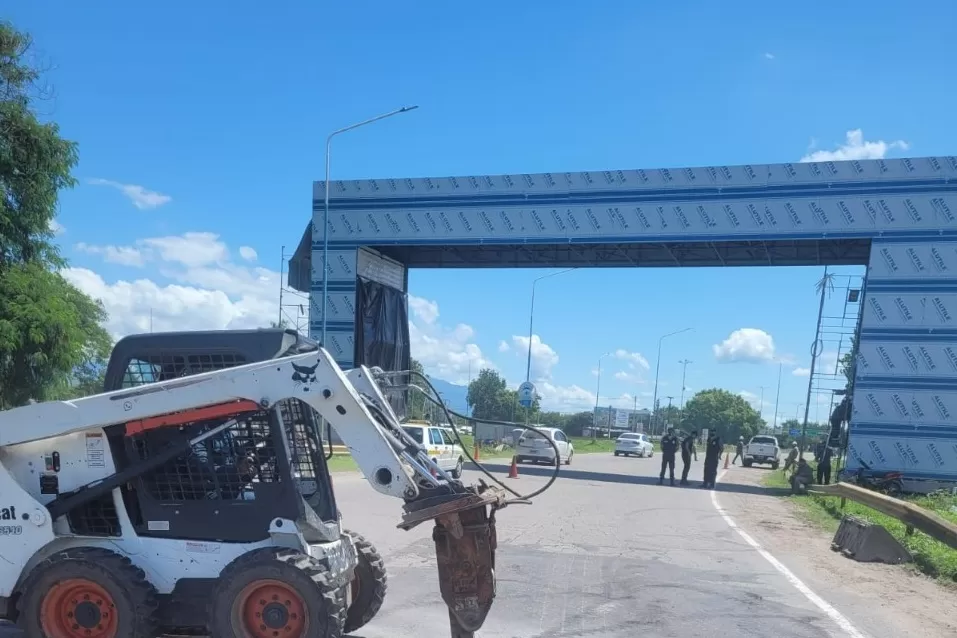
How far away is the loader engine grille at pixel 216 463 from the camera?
5656 mm

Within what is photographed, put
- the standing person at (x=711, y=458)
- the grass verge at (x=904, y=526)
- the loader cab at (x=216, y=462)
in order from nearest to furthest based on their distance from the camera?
1. the loader cab at (x=216, y=462)
2. the grass verge at (x=904, y=526)
3. the standing person at (x=711, y=458)

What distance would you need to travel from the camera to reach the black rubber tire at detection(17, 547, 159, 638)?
5230 millimetres

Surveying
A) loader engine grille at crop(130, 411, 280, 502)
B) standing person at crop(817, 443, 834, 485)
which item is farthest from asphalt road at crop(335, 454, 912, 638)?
standing person at crop(817, 443, 834, 485)

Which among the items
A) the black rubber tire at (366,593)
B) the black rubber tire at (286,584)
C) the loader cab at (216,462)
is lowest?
the black rubber tire at (366,593)

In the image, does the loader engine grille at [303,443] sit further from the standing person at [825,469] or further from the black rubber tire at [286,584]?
the standing person at [825,469]

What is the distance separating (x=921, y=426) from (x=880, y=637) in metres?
19.1

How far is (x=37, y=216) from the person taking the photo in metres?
15.6

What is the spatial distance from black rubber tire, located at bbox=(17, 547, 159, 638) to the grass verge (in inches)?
374

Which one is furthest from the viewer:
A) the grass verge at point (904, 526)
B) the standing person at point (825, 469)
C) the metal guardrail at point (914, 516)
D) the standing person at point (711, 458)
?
the standing person at point (825, 469)

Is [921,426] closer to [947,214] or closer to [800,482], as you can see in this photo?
[800,482]

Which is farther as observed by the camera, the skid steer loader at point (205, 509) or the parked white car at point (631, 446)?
the parked white car at point (631, 446)

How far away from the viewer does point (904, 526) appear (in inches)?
543

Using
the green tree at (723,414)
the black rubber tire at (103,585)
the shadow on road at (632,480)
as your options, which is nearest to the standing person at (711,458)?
the shadow on road at (632,480)

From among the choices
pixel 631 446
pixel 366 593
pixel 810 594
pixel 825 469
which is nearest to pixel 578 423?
pixel 631 446
